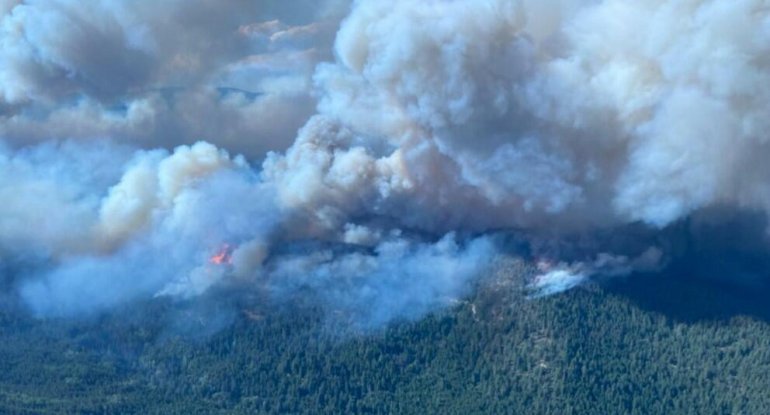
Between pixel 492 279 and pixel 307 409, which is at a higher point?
pixel 492 279

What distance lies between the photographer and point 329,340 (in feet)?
307

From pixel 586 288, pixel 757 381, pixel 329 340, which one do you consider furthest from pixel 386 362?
pixel 757 381

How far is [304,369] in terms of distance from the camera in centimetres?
9212

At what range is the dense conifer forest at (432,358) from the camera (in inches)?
3501

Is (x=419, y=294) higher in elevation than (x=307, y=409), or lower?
higher

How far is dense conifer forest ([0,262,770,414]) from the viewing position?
8894cm

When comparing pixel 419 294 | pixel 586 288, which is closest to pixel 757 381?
pixel 586 288

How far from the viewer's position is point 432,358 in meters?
92.8

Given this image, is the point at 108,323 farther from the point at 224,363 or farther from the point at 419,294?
the point at 419,294

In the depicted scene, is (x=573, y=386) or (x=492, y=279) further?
(x=492, y=279)

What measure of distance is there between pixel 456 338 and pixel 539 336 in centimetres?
384

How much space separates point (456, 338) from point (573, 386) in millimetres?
6754

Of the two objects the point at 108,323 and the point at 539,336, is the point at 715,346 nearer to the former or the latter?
the point at 539,336

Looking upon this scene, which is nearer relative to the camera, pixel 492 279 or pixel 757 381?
pixel 757 381
